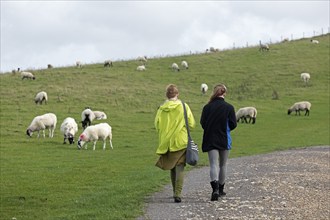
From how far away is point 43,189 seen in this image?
52.0 ft

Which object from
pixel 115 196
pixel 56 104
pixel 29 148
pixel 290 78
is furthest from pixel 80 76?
pixel 115 196

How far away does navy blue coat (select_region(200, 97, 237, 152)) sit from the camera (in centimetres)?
1203

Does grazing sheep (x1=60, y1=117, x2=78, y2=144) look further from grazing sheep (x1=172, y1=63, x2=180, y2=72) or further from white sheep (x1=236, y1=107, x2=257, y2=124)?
grazing sheep (x1=172, y1=63, x2=180, y2=72)

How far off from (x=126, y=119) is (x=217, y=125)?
2760 centimetres

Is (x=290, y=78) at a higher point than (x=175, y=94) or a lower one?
higher

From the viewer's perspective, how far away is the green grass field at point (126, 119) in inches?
566

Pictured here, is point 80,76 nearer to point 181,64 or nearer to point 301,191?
Result: point 181,64

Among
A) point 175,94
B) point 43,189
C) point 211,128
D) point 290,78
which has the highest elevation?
point 290,78

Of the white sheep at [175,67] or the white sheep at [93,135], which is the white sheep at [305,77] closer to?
the white sheep at [175,67]

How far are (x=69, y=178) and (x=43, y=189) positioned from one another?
188cm

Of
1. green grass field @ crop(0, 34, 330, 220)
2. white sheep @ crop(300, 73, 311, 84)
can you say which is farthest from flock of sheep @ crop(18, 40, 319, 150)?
white sheep @ crop(300, 73, 311, 84)

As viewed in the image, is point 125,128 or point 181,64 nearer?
point 125,128

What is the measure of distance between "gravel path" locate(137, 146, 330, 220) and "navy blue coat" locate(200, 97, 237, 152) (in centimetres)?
131

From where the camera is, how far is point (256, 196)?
1260cm
